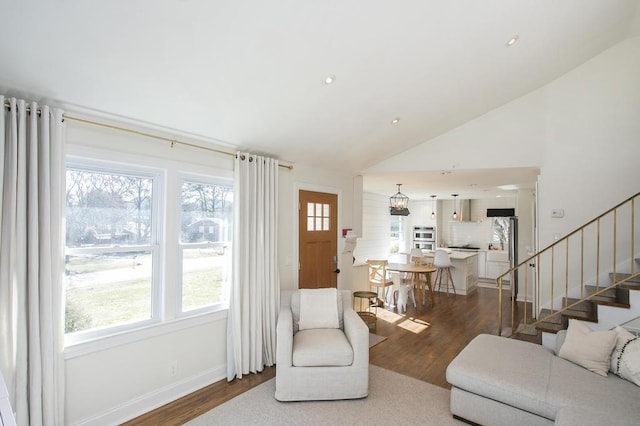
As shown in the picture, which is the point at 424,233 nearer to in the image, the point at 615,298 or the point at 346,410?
the point at 615,298

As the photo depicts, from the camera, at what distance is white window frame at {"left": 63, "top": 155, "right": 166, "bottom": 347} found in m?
2.45

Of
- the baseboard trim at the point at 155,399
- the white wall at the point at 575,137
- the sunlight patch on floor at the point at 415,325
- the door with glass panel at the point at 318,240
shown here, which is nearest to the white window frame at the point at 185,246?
the baseboard trim at the point at 155,399

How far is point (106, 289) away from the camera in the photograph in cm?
264

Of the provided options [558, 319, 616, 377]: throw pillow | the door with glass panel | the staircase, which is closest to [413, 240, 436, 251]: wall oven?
the staircase

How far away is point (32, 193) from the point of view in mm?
2107

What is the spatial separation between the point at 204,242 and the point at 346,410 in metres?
2.01

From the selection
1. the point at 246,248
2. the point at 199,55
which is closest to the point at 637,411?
the point at 246,248

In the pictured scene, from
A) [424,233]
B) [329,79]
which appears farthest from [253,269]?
[424,233]

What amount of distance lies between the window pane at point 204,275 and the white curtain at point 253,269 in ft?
0.61

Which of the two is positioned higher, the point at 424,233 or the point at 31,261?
the point at 31,261

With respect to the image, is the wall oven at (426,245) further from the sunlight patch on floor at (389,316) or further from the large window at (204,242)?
the large window at (204,242)

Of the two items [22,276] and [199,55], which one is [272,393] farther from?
[199,55]

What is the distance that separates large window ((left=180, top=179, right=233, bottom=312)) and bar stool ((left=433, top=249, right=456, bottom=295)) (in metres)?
4.94

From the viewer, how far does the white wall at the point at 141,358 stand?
2400 millimetres
